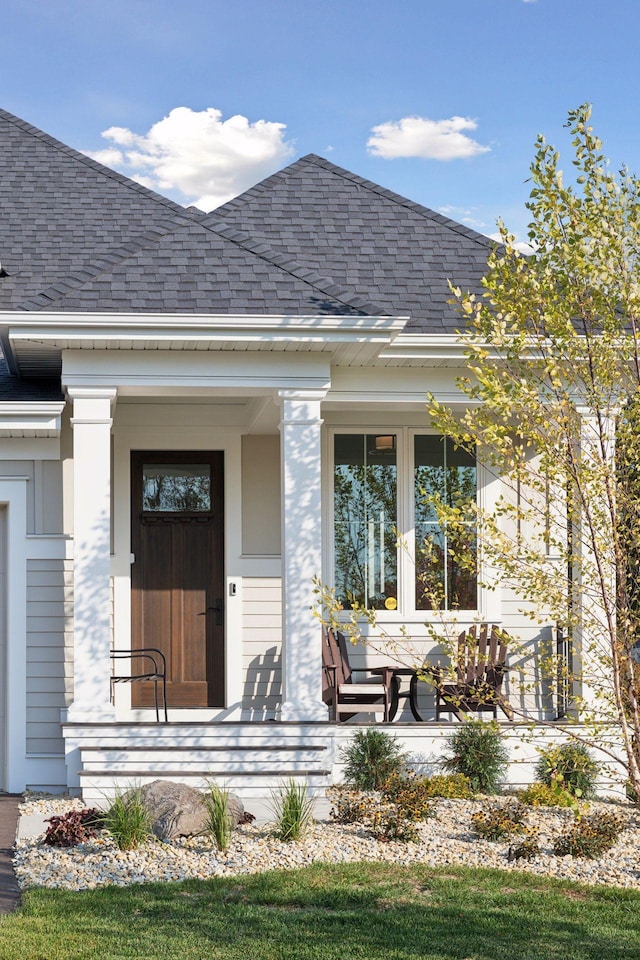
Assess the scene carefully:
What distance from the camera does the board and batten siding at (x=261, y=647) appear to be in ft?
34.0

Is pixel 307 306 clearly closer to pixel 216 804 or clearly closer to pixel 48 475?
pixel 48 475

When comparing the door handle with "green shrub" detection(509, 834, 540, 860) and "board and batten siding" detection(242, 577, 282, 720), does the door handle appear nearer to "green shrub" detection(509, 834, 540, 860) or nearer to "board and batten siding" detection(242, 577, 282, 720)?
"board and batten siding" detection(242, 577, 282, 720)

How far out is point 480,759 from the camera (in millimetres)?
8531

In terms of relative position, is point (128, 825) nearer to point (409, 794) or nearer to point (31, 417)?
point (409, 794)

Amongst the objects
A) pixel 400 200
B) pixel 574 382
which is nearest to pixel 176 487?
pixel 400 200

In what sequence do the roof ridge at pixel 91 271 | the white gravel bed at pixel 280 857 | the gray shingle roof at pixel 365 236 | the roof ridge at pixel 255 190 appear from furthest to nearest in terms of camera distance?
1. the roof ridge at pixel 255 190
2. the gray shingle roof at pixel 365 236
3. the roof ridge at pixel 91 271
4. the white gravel bed at pixel 280 857

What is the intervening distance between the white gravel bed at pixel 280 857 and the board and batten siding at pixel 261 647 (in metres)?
2.96

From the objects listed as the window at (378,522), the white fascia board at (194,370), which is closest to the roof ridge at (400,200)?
the window at (378,522)

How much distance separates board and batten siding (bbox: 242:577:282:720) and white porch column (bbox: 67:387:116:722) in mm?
2314

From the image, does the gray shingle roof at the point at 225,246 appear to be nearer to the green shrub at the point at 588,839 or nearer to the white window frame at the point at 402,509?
the white window frame at the point at 402,509

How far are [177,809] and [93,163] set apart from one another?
7.88 metres

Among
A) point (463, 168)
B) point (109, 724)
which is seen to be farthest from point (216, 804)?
point (463, 168)

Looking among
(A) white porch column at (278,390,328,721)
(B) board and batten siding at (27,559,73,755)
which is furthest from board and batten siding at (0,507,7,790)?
(A) white porch column at (278,390,328,721)

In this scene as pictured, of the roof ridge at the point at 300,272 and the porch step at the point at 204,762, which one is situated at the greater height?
the roof ridge at the point at 300,272
